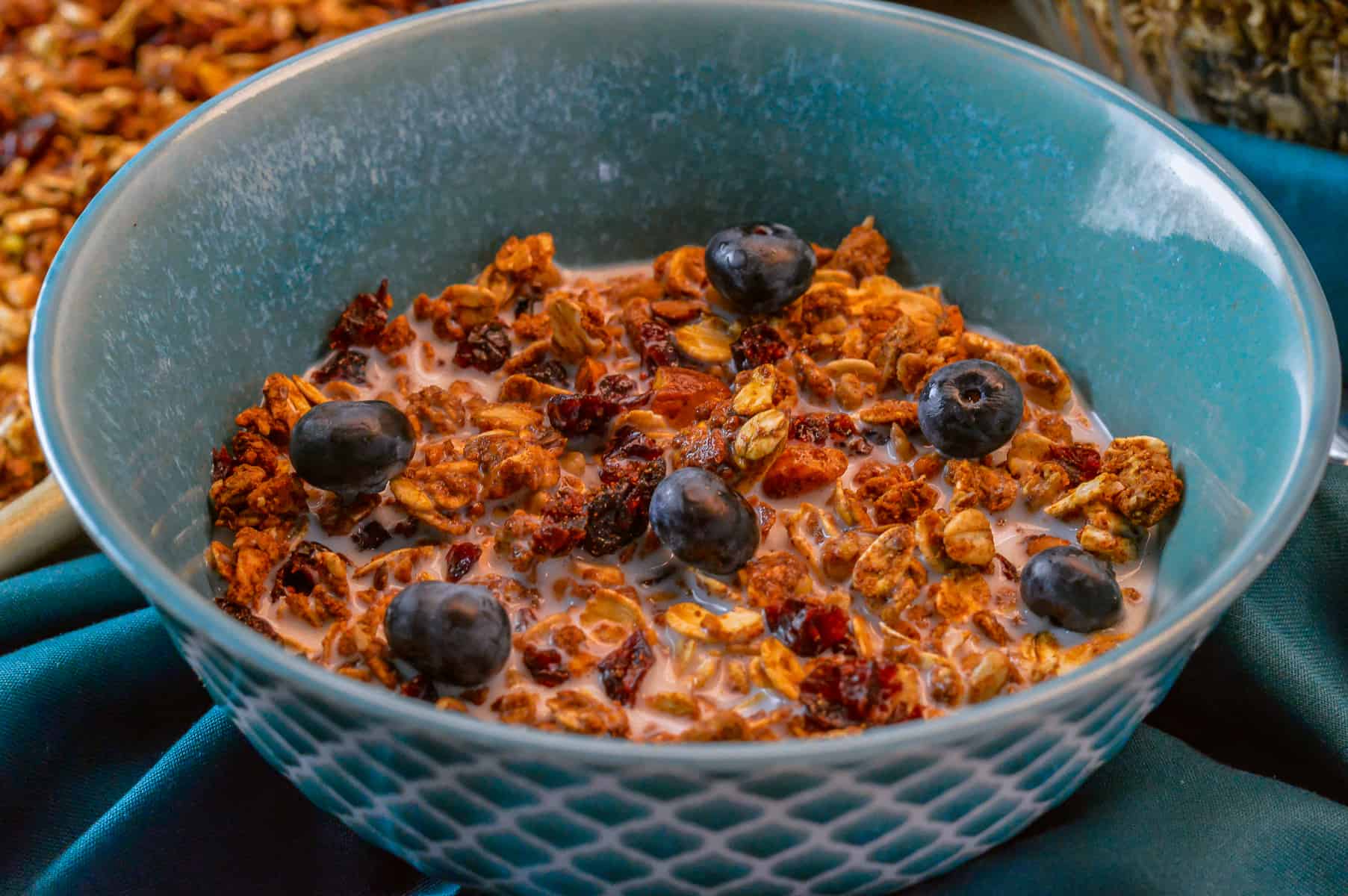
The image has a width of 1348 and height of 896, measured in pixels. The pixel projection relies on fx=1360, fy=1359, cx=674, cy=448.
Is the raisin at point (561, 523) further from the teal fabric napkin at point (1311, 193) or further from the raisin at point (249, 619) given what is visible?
the teal fabric napkin at point (1311, 193)

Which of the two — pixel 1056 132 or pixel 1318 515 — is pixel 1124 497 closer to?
pixel 1318 515

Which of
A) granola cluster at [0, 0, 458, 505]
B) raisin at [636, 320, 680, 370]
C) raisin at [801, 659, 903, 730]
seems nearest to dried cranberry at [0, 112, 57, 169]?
granola cluster at [0, 0, 458, 505]

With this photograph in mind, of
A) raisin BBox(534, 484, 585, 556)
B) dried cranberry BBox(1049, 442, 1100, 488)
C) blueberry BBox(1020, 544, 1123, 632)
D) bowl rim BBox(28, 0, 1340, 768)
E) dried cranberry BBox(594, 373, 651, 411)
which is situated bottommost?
dried cranberry BBox(1049, 442, 1100, 488)

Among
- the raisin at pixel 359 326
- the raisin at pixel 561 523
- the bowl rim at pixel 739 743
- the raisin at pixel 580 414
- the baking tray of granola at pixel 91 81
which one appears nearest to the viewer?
the bowl rim at pixel 739 743

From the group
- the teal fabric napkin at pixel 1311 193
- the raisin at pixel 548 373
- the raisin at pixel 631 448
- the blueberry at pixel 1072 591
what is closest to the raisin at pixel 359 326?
the raisin at pixel 548 373

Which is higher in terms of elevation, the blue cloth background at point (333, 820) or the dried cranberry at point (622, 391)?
the dried cranberry at point (622, 391)

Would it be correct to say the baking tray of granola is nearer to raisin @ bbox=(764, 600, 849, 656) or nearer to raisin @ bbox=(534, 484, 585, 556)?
raisin @ bbox=(534, 484, 585, 556)
